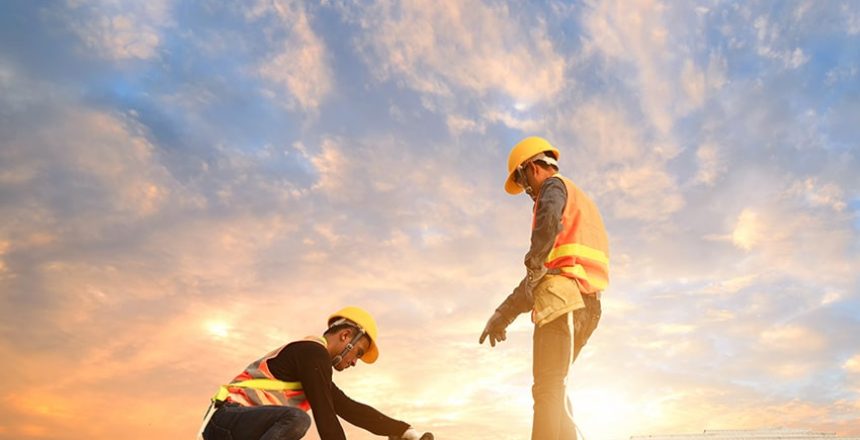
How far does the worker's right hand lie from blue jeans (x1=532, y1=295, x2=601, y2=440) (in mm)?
1163

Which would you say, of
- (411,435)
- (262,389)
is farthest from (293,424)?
(411,435)

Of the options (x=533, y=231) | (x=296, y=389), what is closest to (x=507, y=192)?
(x=533, y=231)

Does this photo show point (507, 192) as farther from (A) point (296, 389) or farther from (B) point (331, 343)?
(A) point (296, 389)

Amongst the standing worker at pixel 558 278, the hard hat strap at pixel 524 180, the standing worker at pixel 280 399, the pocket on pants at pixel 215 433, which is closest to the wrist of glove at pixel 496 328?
the standing worker at pixel 558 278

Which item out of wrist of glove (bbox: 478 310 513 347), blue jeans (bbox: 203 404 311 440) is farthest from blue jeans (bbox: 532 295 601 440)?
blue jeans (bbox: 203 404 311 440)

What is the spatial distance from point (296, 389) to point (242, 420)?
638 mm

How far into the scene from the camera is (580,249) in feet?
23.1

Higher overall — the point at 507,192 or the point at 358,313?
the point at 507,192

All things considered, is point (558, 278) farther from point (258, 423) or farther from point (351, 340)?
point (258, 423)

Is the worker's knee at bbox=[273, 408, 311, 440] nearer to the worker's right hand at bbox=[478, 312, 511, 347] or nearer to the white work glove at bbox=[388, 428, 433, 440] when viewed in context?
the white work glove at bbox=[388, 428, 433, 440]

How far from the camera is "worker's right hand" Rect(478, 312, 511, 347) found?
808 cm

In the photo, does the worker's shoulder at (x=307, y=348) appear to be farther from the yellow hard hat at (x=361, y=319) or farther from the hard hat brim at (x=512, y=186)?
the hard hat brim at (x=512, y=186)

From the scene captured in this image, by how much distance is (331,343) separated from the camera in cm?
749

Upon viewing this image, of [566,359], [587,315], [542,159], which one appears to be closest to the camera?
[566,359]
